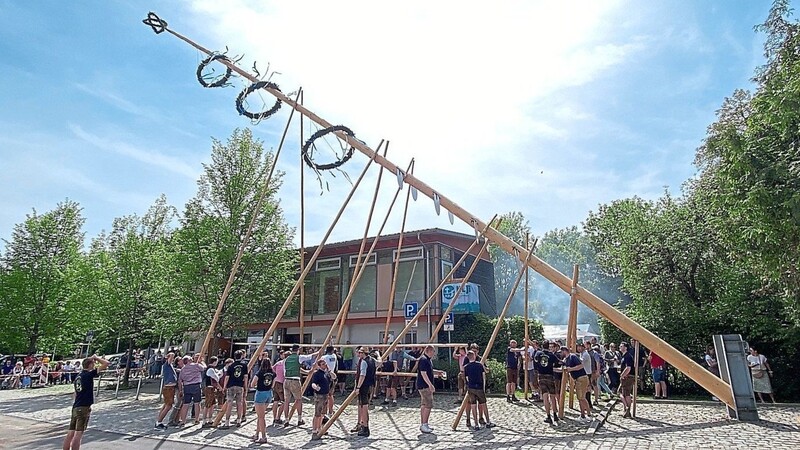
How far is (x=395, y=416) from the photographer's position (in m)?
13.8

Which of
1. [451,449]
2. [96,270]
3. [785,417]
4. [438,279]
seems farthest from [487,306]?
[96,270]

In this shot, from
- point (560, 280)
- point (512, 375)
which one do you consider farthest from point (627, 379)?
point (512, 375)

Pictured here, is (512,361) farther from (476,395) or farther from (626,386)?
(476,395)

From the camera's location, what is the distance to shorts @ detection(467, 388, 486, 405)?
11.1 meters

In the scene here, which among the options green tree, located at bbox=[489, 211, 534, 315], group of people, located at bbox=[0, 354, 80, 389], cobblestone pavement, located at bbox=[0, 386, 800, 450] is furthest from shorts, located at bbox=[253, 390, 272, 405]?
green tree, located at bbox=[489, 211, 534, 315]

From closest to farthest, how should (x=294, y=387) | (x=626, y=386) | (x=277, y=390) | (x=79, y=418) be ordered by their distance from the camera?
1. (x=79, y=418)
2. (x=626, y=386)
3. (x=294, y=387)
4. (x=277, y=390)

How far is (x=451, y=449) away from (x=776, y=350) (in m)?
12.6

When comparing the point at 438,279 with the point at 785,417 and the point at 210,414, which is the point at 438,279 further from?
the point at 785,417

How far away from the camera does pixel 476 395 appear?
11.1 meters

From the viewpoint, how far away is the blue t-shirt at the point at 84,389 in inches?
350

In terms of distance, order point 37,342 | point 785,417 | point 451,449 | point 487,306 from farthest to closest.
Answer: point 37,342, point 487,306, point 785,417, point 451,449

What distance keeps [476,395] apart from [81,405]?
7.54 metres

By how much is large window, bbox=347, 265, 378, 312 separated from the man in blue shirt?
17.0 metres

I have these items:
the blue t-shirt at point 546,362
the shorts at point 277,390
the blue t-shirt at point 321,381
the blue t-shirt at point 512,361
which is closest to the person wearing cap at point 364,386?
the blue t-shirt at point 321,381
